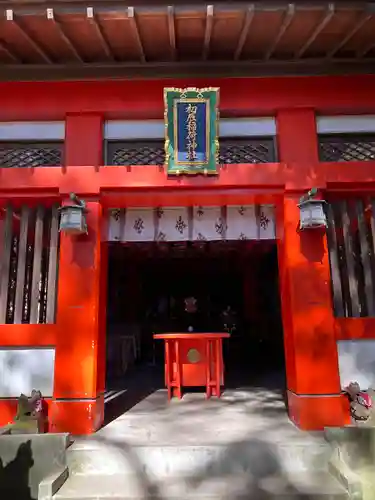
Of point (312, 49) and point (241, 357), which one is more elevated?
point (312, 49)

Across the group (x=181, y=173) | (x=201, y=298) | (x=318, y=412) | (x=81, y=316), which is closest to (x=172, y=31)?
(x=181, y=173)

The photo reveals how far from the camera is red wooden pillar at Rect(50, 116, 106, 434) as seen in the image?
4.95 meters

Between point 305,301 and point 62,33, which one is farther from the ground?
point 62,33

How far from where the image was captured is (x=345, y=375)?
5.14 m

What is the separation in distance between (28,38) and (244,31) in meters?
2.75

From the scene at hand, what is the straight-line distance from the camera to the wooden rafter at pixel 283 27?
15.2 feet

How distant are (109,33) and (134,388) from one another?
628 cm

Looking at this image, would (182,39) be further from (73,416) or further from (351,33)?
(73,416)

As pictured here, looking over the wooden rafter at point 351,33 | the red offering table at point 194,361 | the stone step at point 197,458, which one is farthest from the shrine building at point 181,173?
the red offering table at point 194,361

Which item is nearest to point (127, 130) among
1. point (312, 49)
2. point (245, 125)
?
point (245, 125)

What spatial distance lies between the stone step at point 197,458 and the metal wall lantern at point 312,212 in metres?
2.58

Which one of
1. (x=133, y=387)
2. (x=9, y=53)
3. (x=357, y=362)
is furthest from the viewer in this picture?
(x=133, y=387)

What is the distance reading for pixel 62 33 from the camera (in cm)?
498

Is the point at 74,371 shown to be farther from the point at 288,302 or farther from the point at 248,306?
the point at 248,306
